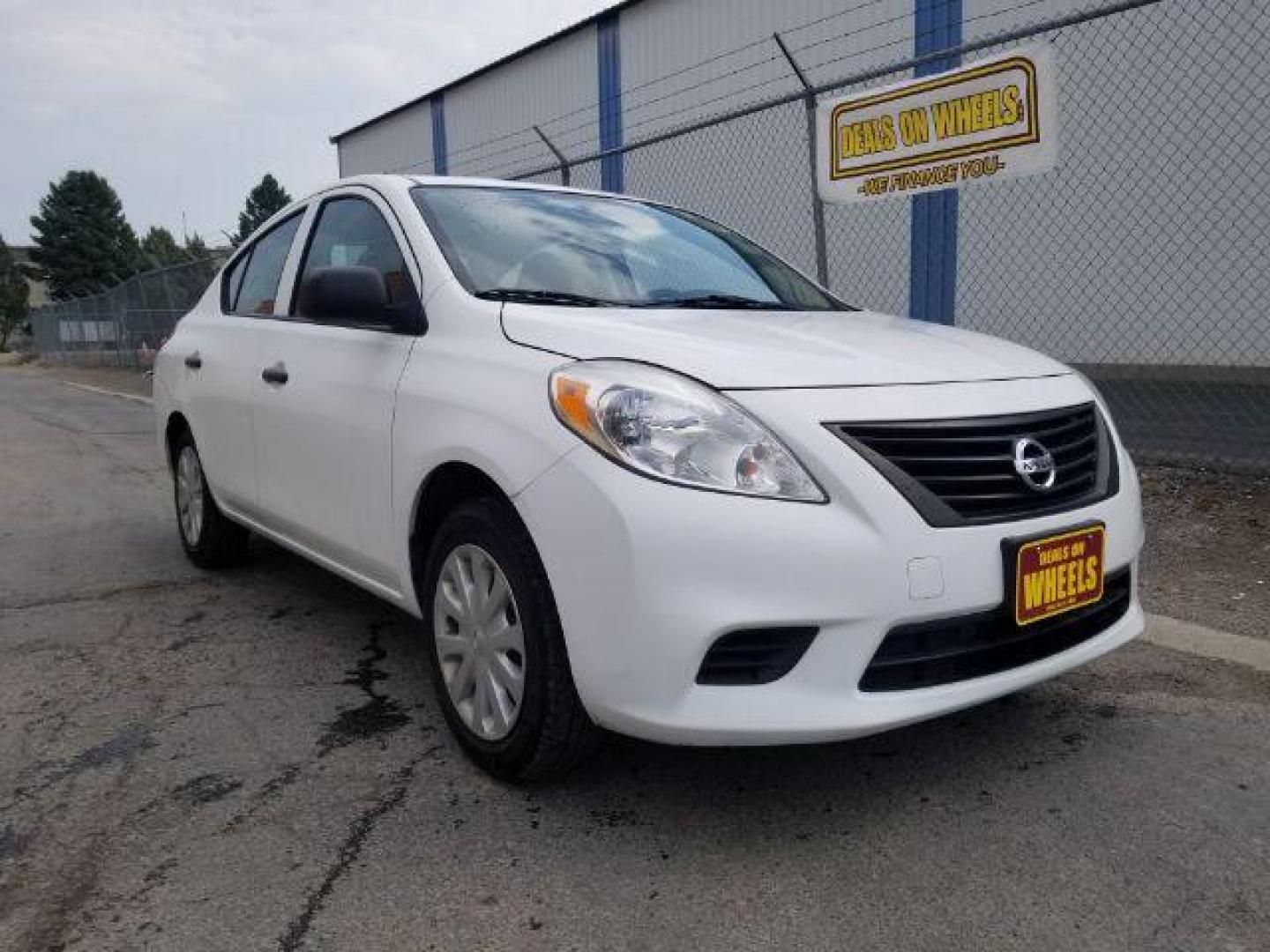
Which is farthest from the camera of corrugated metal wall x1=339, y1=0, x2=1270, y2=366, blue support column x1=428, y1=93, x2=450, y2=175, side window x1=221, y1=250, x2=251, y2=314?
blue support column x1=428, y1=93, x2=450, y2=175

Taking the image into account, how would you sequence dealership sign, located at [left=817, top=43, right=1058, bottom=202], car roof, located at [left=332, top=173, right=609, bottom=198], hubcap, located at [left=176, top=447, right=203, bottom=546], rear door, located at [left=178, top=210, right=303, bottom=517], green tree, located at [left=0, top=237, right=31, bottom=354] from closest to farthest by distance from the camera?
car roof, located at [left=332, top=173, right=609, bottom=198] → rear door, located at [left=178, top=210, right=303, bottom=517] → hubcap, located at [left=176, top=447, right=203, bottom=546] → dealership sign, located at [left=817, top=43, right=1058, bottom=202] → green tree, located at [left=0, top=237, right=31, bottom=354]

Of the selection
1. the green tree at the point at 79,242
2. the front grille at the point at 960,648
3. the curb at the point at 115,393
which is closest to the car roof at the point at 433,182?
the front grille at the point at 960,648

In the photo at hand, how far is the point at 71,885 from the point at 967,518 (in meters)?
2.02

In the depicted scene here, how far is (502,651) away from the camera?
250cm

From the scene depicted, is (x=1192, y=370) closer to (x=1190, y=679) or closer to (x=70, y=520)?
(x=1190, y=679)

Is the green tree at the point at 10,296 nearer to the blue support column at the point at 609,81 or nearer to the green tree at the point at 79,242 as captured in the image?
the green tree at the point at 79,242

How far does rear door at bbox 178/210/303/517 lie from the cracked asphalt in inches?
32.1

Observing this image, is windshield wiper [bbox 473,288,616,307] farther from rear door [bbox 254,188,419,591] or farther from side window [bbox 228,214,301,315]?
side window [bbox 228,214,301,315]

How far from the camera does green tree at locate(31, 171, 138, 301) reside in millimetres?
75625

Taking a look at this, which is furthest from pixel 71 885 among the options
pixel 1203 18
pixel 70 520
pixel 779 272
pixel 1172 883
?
pixel 1203 18

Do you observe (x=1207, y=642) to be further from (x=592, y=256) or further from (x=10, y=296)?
(x=10, y=296)

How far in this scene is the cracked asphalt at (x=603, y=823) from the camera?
2006mm

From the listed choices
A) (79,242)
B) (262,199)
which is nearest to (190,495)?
(79,242)

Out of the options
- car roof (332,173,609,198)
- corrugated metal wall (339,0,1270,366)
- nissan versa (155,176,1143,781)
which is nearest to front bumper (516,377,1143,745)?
nissan versa (155,176,1143,781)
